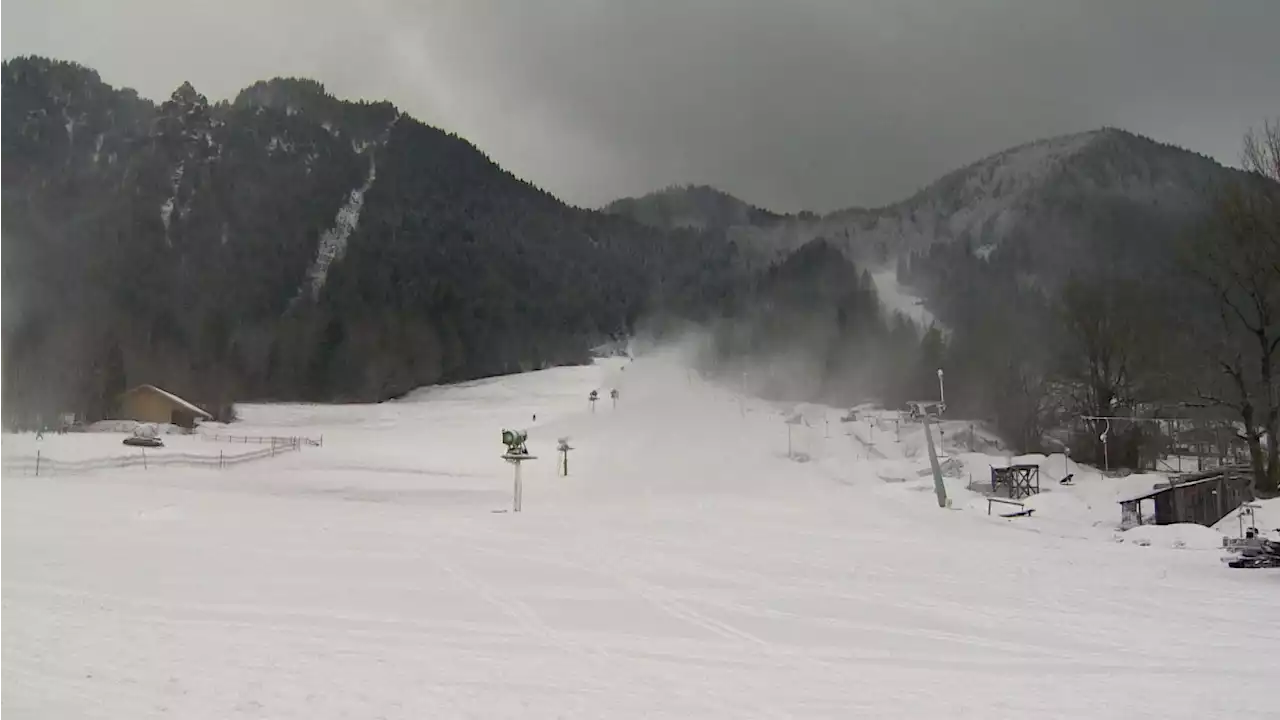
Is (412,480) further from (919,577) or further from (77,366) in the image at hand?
(77,366)

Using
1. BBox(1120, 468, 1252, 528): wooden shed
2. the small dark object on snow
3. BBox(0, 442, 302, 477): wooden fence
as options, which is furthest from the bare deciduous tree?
BBox(0, 442, 302, 477): wooden fence

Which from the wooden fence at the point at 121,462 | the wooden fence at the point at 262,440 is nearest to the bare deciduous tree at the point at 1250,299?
the wooden fence at the point at 121,462

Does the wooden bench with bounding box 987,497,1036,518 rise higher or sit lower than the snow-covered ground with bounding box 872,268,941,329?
lower

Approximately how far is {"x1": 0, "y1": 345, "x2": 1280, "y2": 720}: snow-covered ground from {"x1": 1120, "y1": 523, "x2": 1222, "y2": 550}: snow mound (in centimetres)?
67

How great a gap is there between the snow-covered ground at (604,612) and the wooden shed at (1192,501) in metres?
2.22

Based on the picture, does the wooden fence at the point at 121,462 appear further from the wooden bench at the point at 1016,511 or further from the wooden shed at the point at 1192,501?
the wooden shed at the point at 1192,501

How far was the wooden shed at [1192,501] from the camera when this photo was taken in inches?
933

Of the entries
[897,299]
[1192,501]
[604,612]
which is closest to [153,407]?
[604,612]

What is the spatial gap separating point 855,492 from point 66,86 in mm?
158110

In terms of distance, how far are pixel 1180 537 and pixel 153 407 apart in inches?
2374

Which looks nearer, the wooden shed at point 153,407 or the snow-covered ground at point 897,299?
the wooden shed at point 153,407

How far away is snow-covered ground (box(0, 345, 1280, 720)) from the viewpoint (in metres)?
7.09

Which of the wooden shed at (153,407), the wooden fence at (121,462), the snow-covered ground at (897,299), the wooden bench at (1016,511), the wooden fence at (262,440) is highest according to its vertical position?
the snow-covered ground at (897,299)

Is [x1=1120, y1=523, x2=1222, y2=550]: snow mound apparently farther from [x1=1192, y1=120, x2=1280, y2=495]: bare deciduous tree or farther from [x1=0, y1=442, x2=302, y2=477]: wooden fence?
[x1=0, y1=442, x2=302, y2=477]: wooden fence
